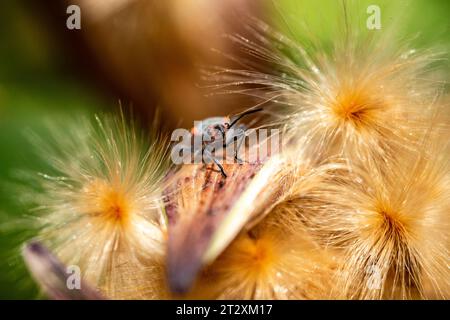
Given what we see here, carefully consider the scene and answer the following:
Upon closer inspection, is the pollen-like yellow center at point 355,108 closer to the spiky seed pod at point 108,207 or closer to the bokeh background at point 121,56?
the bokeh background at point 121,56

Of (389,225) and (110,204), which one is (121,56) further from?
(389,225)

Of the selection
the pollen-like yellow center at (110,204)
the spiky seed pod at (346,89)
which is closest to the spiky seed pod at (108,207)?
the pollen-like yellow center at (110,204)

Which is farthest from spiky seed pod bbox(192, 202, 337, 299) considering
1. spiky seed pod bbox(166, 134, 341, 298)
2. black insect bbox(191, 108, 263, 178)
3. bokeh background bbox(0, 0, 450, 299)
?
bokeh background bbox(0, 0, 450, 299)

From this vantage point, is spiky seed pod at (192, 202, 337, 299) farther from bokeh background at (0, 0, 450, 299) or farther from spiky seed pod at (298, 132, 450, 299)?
bokeh background at (0, 0, 450, 299)

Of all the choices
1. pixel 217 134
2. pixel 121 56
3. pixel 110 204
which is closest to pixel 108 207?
pixel 110 204

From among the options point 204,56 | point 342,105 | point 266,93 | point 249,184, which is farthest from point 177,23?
point 249,184

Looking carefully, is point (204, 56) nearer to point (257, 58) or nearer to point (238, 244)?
point (257, 58)
